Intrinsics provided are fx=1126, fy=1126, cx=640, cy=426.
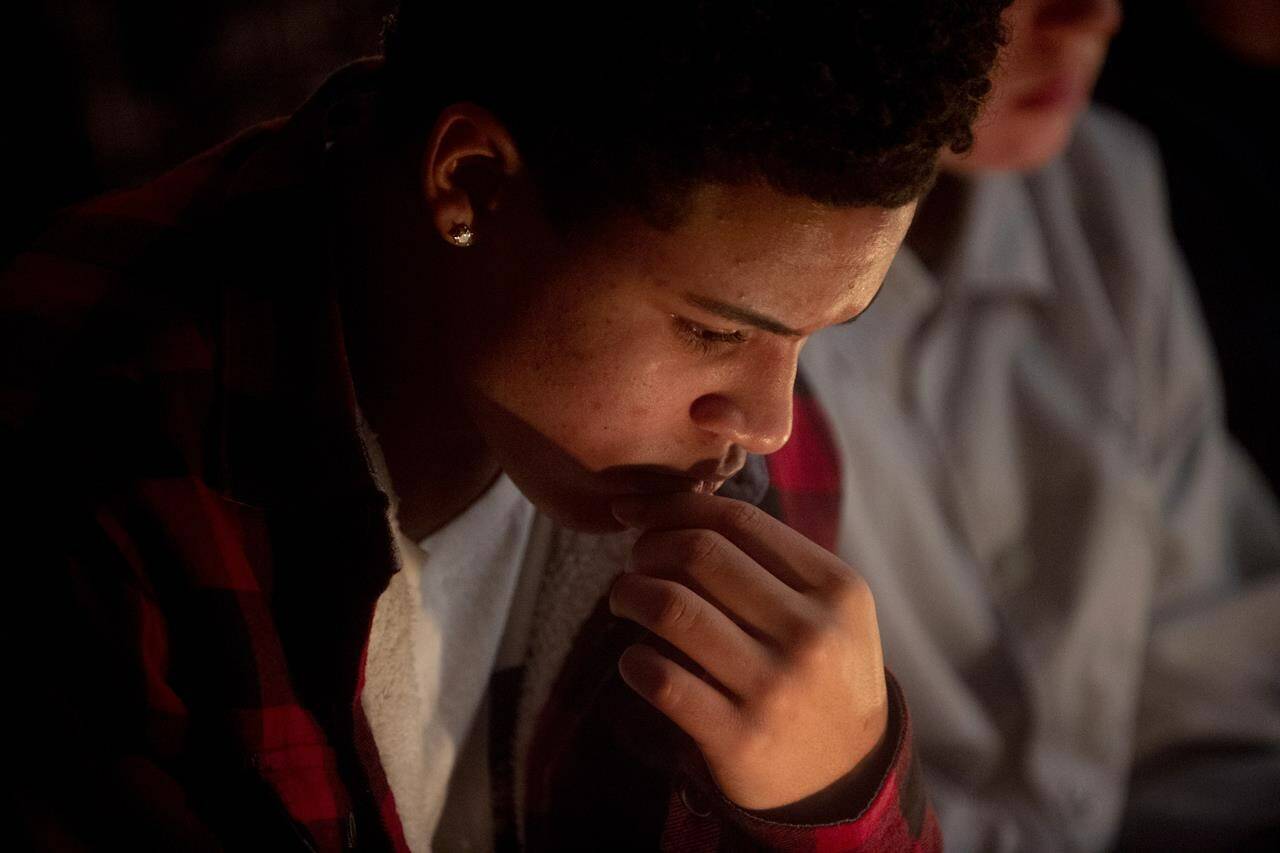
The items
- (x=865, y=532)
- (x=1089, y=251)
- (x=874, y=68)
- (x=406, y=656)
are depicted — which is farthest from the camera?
(x=1089, y=251)

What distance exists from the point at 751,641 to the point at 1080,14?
1.11m

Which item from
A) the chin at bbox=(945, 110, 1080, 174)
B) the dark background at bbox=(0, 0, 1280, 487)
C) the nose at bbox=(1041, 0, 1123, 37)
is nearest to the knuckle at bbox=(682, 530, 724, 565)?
the dark background at bbox=(0, 0, 1280, 487)

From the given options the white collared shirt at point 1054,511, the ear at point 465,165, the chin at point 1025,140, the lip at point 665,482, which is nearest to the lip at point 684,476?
the lip at point 665,482

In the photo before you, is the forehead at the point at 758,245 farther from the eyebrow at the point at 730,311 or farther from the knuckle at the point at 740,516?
the knuckle at the point at 740,516

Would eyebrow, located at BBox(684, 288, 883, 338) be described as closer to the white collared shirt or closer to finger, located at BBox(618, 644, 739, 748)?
finger, located at BBox(618, 644, 739, 748)

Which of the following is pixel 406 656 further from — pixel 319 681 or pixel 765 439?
pixel 765 439

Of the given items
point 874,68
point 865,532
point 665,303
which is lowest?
point 865,532

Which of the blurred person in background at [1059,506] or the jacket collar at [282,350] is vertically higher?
the jacket collar at [282,350]

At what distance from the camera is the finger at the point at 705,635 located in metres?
0.78

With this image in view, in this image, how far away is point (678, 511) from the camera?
833mm

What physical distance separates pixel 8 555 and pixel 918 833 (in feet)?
2.38

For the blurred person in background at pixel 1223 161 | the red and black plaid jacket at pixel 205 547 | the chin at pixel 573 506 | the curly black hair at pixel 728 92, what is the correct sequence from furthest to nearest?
the blurred person in background at pixel 1223 161, the chin at pixel 573 506, the red and black plaid jacket at pixel 205 547, the curly black hair at pixel 728 92

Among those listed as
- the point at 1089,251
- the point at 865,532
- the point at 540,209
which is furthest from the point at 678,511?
the point at 1089,251

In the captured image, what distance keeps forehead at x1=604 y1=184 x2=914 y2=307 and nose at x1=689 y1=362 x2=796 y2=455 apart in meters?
0.07
